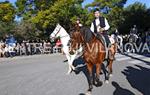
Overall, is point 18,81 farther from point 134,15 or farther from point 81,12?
point 134,15

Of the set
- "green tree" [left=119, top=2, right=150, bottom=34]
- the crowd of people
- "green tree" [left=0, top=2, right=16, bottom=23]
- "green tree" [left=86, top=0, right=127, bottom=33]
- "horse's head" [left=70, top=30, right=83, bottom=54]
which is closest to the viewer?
"horse's head" [left=70, top=30, right=83, bottom=54]

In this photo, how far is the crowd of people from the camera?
1251 inches

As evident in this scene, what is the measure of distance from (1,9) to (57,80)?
33.7 m

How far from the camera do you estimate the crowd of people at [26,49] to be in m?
31.8

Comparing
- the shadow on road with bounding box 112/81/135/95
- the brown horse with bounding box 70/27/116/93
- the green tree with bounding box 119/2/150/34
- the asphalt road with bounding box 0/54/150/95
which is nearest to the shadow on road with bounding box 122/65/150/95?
the asphalt road with bounding box 0/54/150/95

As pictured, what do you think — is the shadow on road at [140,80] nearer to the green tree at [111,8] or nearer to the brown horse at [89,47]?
the brown horse at [89,47]

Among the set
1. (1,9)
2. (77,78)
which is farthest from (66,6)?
(77,78)

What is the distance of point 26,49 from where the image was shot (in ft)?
115

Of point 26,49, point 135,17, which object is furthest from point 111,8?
point 26,49

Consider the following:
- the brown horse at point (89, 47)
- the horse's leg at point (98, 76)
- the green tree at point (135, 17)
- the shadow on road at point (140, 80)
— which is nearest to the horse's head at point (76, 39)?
the brown horse at point (89, 47)

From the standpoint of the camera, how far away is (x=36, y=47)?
36.6m

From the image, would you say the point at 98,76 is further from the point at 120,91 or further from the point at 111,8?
the point at 111,8

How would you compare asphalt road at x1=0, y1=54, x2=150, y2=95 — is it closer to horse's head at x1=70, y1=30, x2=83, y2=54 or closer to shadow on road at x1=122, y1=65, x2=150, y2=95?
shadow on road at x1=122, y1=65, x2=150, y2=95

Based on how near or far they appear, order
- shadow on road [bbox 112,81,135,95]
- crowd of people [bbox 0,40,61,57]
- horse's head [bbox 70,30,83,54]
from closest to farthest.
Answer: shadow on road [bbox 112,81,135,95], horse's head [bbox 70,30,83,54], crowd of people [bbox 0,40,61,57]
